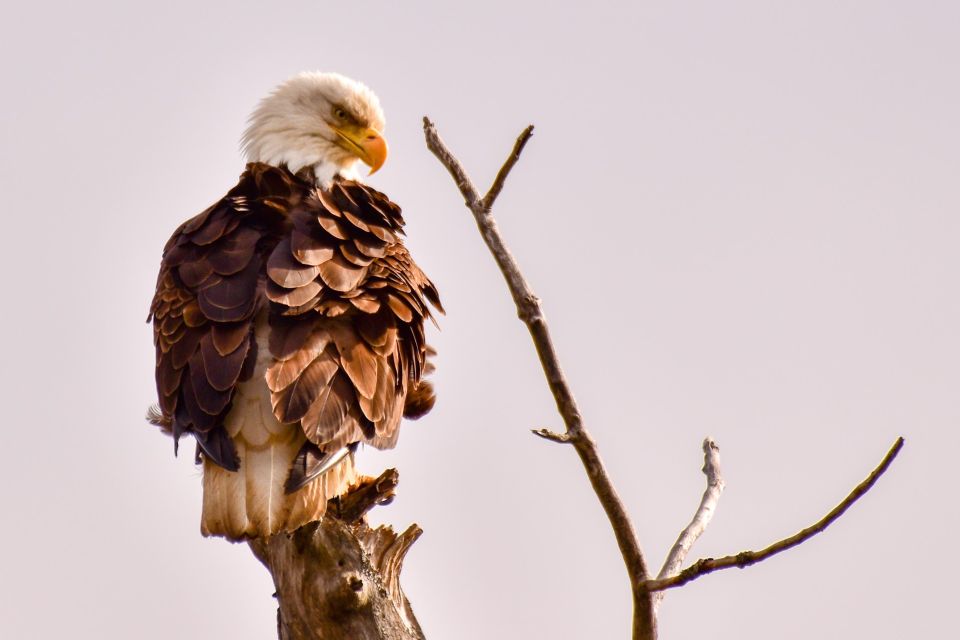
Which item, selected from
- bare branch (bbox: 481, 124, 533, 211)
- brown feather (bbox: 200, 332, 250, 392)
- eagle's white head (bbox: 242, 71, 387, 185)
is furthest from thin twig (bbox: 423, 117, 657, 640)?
eagle's white head (bbox: 242, 71, 387, 185)

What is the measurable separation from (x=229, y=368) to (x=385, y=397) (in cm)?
60

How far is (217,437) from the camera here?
4496mm

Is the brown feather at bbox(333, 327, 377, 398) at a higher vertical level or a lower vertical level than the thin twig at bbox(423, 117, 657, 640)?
higher

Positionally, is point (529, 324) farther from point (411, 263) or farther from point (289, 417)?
point (411, 263)

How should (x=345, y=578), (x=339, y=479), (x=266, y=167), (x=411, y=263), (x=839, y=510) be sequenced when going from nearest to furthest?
(x=839, y=510) < (x=345, y=578) < (x=339, y=479) < (x=411, y=263) < (x=266, y=167)

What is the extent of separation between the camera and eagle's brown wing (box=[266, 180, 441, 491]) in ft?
14.7

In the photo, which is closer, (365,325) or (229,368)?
(229,368)

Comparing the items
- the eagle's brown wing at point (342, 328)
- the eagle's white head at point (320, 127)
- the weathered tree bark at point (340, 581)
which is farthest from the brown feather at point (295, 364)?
the eagle's white head at point (320, 127)

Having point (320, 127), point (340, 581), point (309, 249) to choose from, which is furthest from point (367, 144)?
point (340, 581)

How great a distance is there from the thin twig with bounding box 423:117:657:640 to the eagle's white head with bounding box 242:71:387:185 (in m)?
2.65

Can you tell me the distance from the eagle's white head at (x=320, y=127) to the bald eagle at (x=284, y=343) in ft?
2.00

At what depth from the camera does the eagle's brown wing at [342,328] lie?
4492mm

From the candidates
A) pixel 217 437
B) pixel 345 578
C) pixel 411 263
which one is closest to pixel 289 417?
pixel 217 437

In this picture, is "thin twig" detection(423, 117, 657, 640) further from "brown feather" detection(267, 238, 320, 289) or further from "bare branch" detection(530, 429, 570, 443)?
"brown feather" detection(267, 238, 320, 289)
